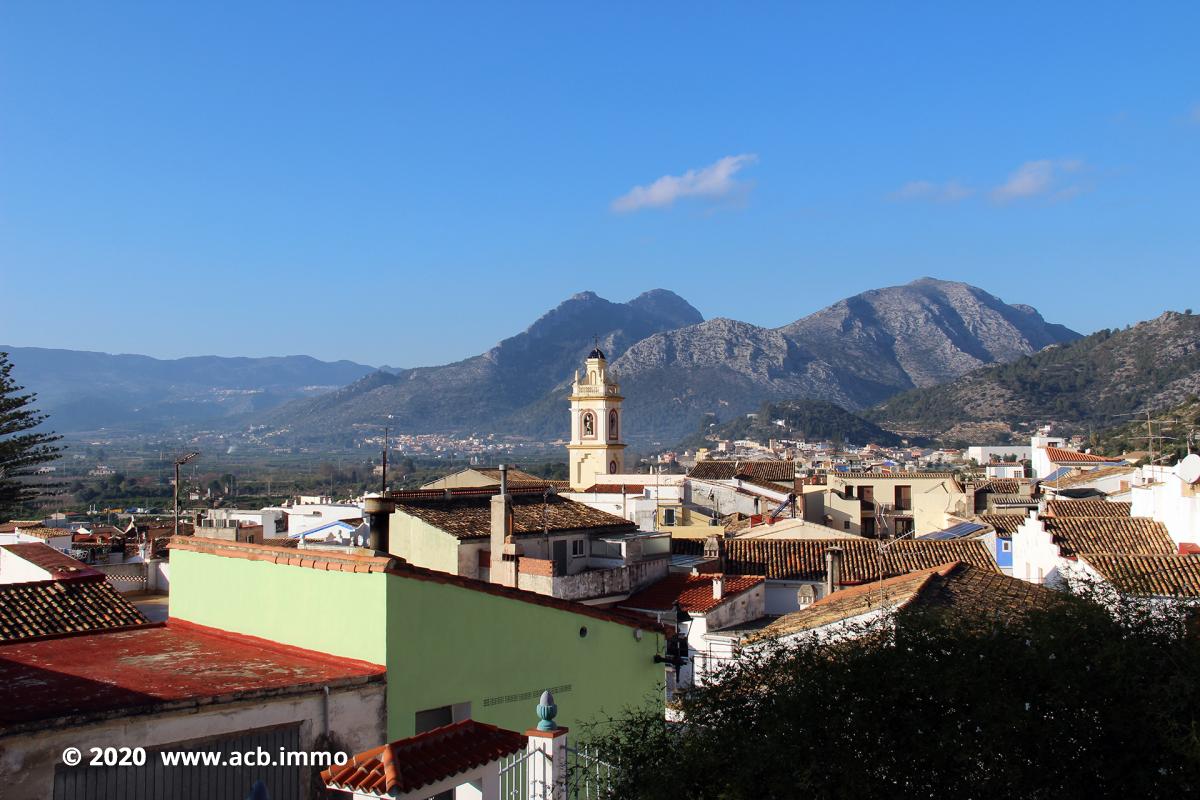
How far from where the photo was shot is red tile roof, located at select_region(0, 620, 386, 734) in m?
7.02

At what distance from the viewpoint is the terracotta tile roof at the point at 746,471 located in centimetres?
5138

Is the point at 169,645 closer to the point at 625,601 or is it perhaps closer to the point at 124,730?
the point at 124,730

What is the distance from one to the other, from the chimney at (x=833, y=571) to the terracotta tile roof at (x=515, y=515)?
426 cm

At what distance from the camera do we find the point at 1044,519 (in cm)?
2195

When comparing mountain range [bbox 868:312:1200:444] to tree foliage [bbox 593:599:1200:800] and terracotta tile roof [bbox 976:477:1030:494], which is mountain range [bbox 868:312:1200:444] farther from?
tree foliage [bbox 593:599:1200:800]

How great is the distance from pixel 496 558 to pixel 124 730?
12.4 meters

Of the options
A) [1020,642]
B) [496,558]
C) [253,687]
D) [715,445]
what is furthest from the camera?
[715,445]

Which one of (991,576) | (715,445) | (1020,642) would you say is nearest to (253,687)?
(1020,642)

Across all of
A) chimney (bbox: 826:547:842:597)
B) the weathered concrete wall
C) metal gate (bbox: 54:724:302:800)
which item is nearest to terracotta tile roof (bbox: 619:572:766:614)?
chimney (bbox: 826:547:842:597)

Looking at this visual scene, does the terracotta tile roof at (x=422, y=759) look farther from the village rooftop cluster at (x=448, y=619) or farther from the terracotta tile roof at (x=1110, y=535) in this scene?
the terracotta tile roof at (x=1110, y=535)

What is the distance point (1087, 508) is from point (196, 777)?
27.7 m

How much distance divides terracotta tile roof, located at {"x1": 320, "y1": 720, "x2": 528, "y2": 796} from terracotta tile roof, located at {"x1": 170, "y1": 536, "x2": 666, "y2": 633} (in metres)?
1.78

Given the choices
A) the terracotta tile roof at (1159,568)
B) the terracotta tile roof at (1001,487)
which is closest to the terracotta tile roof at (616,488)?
the terracotta tile roof at (1001,487)

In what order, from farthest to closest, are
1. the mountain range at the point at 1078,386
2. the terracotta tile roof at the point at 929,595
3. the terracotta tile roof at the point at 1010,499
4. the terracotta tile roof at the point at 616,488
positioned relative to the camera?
the mountain range at the point at 1078,386, the terracotta tile roof at the point at 616,488, the terracotta tile roof at the point at 1010,499, the terracotta tile roof at the point at 929,595
